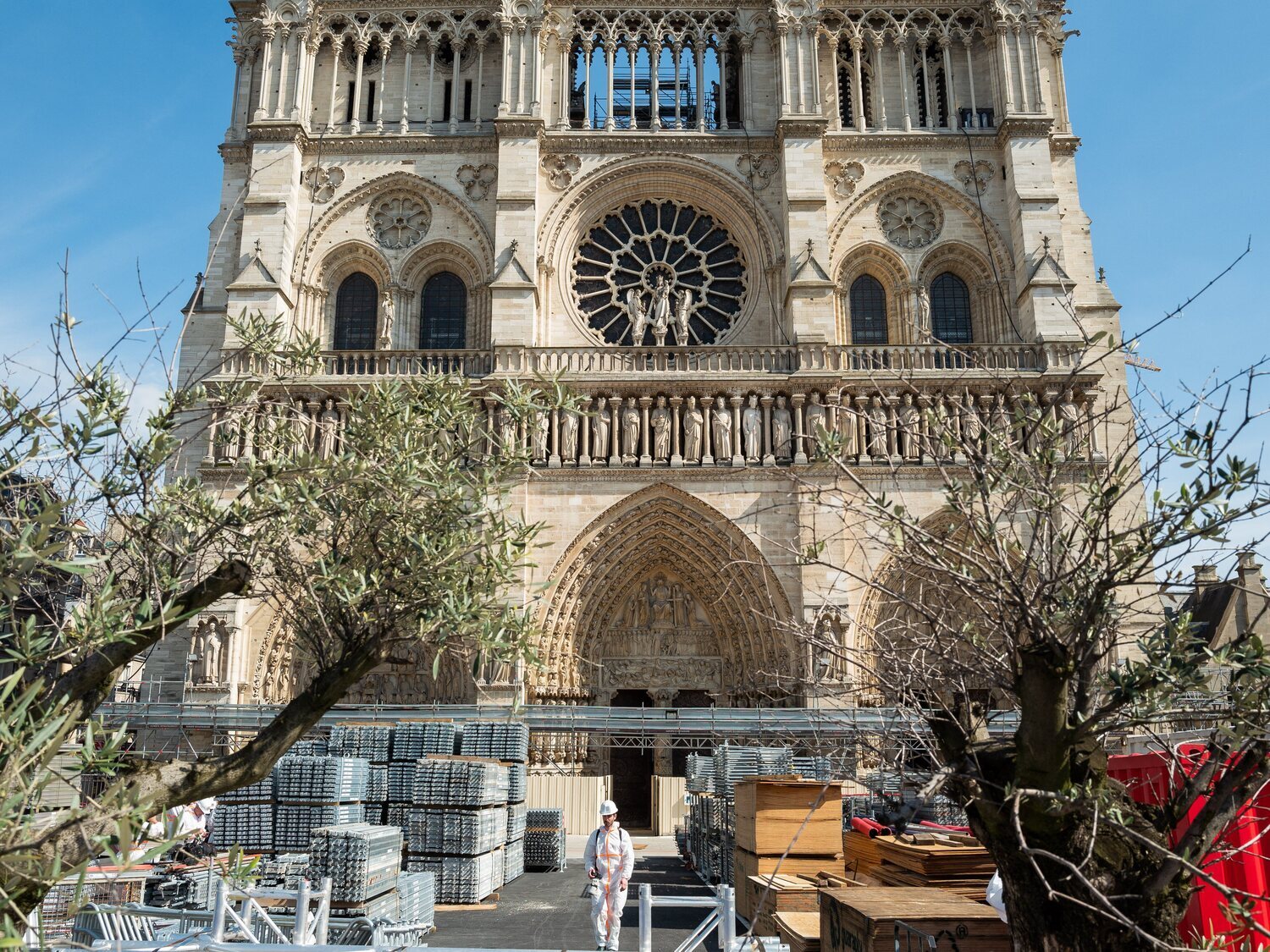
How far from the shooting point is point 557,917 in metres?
10.5

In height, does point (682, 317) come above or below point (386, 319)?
below

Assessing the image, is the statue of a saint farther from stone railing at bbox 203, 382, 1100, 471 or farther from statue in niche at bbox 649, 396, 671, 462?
stone railing at bbox 203, 382, 1100, 471

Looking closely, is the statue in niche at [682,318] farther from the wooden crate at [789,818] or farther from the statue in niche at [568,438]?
the wooden crate at [789,818]

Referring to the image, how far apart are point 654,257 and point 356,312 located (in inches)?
236

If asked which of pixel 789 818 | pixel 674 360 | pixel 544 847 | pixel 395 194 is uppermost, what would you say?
pixel 395 194

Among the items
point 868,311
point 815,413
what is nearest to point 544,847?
point 815,413

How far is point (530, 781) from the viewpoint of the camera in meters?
16.6

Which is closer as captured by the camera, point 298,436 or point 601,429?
point 298,436

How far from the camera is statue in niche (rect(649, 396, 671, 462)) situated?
1770 centimetres

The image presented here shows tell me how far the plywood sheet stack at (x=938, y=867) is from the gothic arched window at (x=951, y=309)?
14395mm

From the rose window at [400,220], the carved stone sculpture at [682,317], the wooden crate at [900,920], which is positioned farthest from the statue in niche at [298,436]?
the rose window at [400,220]

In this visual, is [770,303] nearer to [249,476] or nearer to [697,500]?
[697,500]

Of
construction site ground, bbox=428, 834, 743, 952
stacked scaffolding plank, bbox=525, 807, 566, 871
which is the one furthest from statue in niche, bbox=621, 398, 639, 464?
construction site ground, bbox=428, 834, 743, 952

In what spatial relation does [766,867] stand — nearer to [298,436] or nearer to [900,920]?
[900,920]
